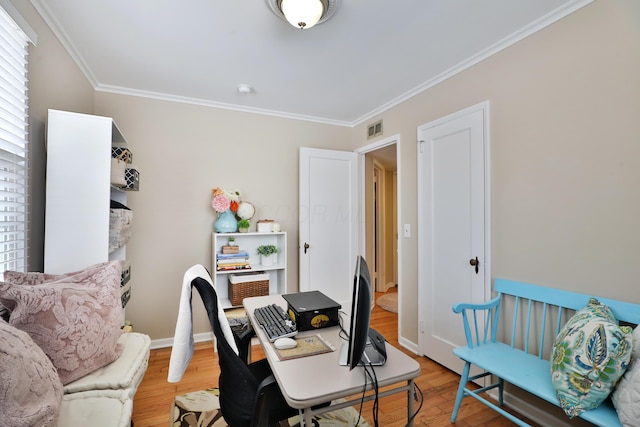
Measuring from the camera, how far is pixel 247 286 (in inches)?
118

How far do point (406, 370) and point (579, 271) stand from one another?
1337 millimetres

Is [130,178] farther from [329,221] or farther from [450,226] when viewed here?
[450,226]

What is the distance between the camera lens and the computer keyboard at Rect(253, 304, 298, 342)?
143 cm

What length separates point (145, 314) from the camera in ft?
9.85

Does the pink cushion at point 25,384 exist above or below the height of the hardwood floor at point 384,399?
above

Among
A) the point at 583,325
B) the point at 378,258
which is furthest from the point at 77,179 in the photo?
the point at 378,258

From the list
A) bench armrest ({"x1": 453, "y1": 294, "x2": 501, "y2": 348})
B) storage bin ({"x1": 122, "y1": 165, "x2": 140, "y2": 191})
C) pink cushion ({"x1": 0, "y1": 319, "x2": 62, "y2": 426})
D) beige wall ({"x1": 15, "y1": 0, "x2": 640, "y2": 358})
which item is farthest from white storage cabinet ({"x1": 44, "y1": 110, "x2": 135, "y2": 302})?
bench armrest ({"x1": 453, "y1": 294, "x2": 501, "y2": 348})

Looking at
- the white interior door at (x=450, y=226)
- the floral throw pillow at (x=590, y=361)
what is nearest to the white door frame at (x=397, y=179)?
the white interior door at (x=450, y=226)

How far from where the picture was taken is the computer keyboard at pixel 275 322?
1.43 metres

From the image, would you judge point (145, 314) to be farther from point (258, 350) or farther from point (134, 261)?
point (258, 350)

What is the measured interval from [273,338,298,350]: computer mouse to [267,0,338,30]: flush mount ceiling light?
1.67 meters

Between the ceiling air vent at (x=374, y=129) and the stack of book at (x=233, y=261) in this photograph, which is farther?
the ceiling air vent at (x=374, y=129)

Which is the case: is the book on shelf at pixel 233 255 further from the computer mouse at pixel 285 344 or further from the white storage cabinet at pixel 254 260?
the computer mouse at pixel 285 344

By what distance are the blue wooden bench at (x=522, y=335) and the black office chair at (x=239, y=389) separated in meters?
1.21
